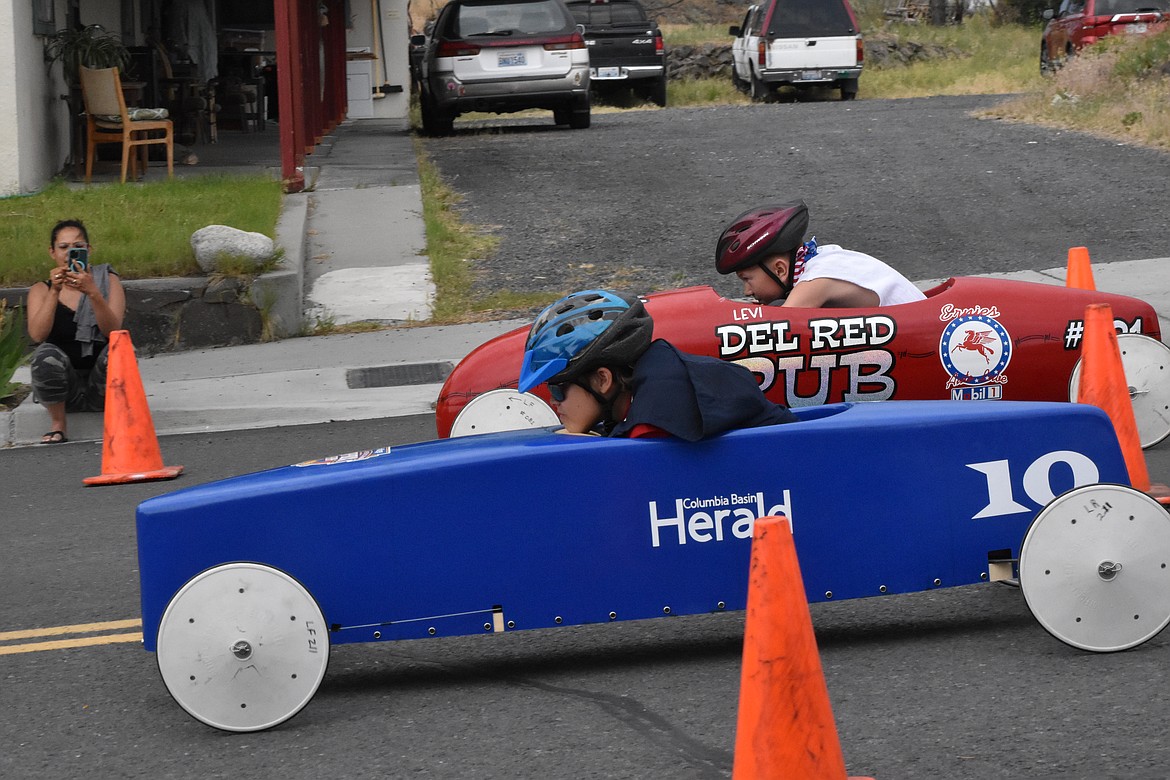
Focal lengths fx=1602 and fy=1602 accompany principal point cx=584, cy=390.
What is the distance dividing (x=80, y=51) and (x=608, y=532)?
1275 centimetres

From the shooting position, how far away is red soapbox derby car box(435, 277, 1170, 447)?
6.59 metres

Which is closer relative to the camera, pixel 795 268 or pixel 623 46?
pixel 795 268

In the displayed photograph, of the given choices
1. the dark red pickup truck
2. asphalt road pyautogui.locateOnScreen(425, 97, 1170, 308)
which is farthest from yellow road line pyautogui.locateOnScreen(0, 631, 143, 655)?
the dark red pickup truck

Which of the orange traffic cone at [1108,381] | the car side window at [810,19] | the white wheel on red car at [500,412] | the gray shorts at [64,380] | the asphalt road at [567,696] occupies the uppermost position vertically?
the car side window at [810,19]

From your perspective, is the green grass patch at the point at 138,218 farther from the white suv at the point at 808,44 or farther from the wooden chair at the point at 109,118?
the white suv at the point at 808,44

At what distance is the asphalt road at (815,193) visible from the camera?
41.8 feet

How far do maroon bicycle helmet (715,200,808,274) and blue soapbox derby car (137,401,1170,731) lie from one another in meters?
Answer: 1.84

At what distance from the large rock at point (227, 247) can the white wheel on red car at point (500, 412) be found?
15.7 feet

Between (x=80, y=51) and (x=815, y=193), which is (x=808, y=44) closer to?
(x=815, y=193)

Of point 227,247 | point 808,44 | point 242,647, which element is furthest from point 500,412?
point 808,44

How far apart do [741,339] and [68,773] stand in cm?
335

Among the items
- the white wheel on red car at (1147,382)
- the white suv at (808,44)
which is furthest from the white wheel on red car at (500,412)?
the white suv at (808,44)

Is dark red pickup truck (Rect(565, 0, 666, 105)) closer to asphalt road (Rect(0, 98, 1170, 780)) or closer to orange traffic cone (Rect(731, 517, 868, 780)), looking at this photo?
asphalt road (Rect(0, 98, 1170, 780))

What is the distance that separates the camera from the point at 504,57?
802 inches
